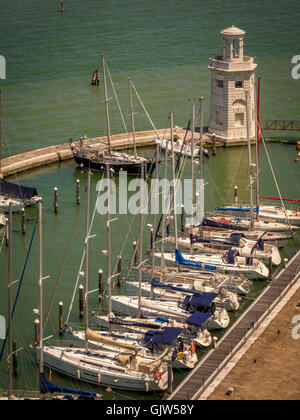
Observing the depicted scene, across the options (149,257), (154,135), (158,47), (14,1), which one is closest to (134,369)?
(149,257)

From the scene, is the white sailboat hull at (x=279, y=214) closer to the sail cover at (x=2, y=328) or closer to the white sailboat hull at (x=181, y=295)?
the white sailboat hull at (x=181, y=295)

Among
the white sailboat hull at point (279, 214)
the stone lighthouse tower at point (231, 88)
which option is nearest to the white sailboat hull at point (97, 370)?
the white sailboat hull at point (279, 214)

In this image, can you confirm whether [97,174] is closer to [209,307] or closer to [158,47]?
[209,307]

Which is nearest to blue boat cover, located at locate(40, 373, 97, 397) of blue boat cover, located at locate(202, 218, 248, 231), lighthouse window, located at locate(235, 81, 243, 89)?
blue boat cover, located at locate(202, 218, 248, 231)
